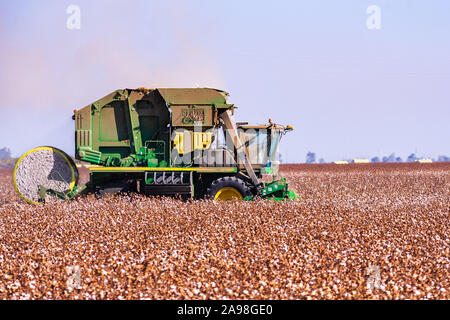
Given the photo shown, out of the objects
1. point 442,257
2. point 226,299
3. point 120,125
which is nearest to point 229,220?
point 442,257

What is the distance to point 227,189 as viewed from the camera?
12.8 metres

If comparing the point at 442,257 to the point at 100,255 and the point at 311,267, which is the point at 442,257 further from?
the point at 100,255

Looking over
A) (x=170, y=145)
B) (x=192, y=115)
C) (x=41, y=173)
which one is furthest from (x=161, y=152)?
(x=41, y=173)

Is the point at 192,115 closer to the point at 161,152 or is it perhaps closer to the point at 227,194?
the point at 161,152

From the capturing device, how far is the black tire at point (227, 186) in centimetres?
1270

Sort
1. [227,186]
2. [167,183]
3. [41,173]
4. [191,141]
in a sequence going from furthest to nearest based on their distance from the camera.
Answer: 1. [41,173]
2. [191,141]
3. [167,183]
4. [227,186]

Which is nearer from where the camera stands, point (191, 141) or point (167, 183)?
point (167, 183)

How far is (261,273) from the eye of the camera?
5.85 meters

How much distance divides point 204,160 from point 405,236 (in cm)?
608

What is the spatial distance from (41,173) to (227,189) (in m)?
4.79

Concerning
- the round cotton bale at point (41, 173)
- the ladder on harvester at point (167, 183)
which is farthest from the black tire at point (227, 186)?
the round cotton bale at point (41, 173)

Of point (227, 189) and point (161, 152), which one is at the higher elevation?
point (161, 152)

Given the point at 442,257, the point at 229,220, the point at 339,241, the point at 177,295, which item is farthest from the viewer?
the point at 229,220

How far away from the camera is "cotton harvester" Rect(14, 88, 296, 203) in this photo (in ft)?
42.5
